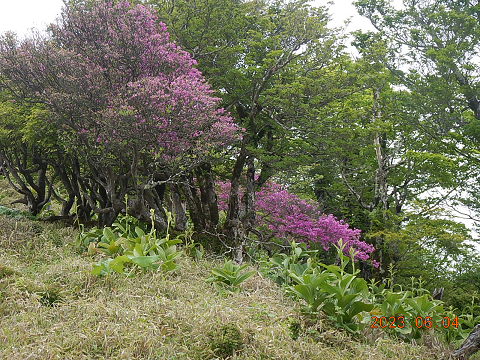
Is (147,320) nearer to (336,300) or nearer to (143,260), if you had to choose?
(143,260)

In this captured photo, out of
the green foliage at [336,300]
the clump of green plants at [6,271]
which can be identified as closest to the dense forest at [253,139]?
the green foliage at [336,300]

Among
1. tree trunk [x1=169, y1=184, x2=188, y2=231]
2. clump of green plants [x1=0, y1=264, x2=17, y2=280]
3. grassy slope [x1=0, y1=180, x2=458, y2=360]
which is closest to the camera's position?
grassy slope [x1=0, y1=180, x2=458, y2=360]

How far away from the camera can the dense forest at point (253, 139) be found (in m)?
5.42

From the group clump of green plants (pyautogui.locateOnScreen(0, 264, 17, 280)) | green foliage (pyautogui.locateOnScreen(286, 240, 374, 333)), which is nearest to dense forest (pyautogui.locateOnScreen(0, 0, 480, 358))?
green foliage (pyautogui.locateOnScreen(286, 240, 374, 333))

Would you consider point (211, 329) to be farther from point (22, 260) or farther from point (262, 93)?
Result: point (262, 93)

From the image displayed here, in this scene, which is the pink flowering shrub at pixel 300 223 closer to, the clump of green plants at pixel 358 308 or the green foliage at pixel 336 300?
the clump of green plants at pixel 358 308

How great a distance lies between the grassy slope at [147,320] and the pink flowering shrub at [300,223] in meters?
4.72

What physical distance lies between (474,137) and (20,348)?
1053 cm

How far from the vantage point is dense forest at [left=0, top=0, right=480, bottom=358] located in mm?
5418

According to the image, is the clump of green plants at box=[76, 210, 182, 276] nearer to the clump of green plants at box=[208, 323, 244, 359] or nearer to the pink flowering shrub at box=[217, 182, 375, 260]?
the clump of green plants at box=[208, 323, 244, 359]

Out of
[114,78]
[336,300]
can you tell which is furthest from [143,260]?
[114,78]

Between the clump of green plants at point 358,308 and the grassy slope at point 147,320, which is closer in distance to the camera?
the grassy slope at point 147,320

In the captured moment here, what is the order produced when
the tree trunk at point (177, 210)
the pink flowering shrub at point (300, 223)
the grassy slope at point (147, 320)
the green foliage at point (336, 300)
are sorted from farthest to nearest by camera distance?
the pink flowering shrub at point (300, 223), the tree trunk at point (177, 210), the green foliage at point (336, 300), the grassy slope at point (147, 320)

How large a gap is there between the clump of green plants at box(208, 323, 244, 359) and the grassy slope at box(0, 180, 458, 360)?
3cm
